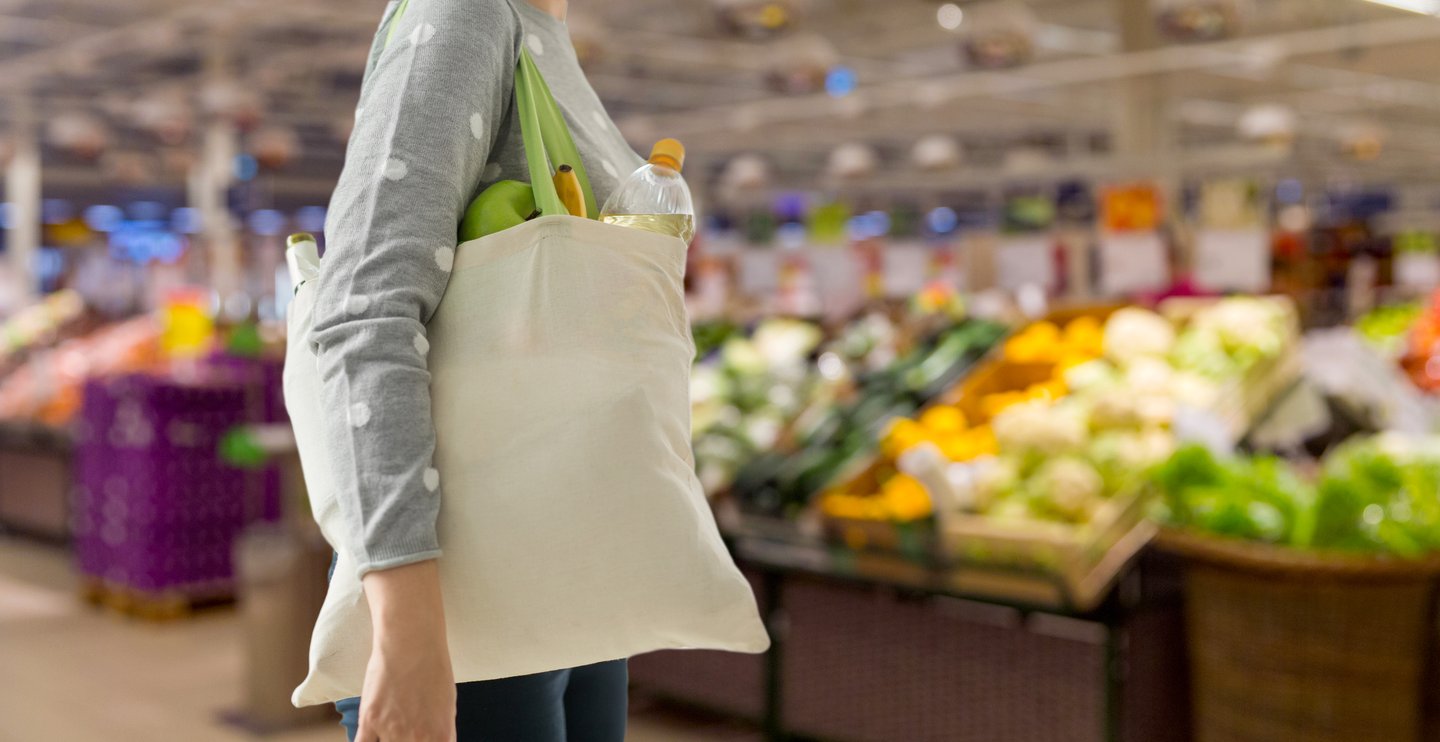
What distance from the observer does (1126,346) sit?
4.38 m

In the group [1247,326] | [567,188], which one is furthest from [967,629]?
[567,188]

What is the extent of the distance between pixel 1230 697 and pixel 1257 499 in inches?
19.0

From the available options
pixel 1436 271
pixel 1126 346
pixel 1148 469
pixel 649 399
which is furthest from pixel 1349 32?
pixel 649 399

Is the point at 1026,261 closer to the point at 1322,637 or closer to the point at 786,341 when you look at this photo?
the point at 786,341

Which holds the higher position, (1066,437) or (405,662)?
(405,662)

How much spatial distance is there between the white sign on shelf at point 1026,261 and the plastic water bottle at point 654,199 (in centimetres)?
562

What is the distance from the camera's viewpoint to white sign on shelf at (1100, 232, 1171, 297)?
612 cm

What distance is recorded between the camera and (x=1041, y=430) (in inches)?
145

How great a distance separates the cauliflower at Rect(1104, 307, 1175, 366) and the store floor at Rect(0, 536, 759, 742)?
6.04 feet

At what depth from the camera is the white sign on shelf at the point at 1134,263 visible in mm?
6125

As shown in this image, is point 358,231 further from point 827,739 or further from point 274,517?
point 274,517

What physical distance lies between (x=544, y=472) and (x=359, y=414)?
14 centimetres

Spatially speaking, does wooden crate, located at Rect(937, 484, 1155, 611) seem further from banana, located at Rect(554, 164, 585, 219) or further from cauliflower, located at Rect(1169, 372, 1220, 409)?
banana, located at Rect(554, 164, 585, 219)

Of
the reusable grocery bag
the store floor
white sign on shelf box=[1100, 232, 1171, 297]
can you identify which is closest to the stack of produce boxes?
the store floor
